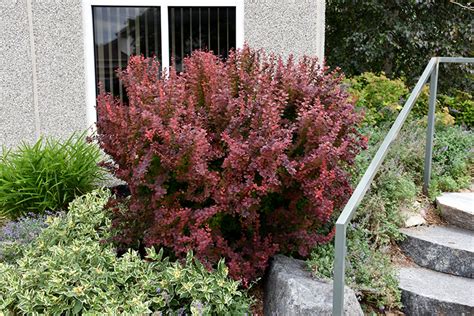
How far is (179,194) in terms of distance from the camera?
8.79 ft

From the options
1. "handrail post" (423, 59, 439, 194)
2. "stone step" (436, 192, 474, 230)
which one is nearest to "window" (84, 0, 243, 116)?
"handrail post" (423, 59, 439, 194)

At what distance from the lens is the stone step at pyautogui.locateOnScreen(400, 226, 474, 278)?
3139mm

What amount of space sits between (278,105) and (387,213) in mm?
1363

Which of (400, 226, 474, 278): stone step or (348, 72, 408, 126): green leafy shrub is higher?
(348, 72, 408, 126): green leafy shrub

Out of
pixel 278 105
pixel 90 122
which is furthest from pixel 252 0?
pixel 278 105

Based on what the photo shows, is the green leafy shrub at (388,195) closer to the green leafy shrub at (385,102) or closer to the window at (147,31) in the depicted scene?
the green leafy shrub at (385,102)

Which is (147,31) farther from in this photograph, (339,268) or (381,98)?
(339,268)

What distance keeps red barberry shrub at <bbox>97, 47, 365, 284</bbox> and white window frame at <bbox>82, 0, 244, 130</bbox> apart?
1768 mm

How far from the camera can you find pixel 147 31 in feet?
15.9

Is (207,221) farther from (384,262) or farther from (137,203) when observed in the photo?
(384,262)

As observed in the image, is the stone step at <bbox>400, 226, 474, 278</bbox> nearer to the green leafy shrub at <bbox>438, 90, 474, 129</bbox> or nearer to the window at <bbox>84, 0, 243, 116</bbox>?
the window at <bbox>84, 0, 243, 116</bbox>

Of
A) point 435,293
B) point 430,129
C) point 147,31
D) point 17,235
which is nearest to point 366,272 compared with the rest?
point 435,293

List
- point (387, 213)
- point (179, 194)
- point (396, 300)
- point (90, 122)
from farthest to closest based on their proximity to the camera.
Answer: point (90, 122)
point (387, 213)
point (396, 300)
point (179, 194)

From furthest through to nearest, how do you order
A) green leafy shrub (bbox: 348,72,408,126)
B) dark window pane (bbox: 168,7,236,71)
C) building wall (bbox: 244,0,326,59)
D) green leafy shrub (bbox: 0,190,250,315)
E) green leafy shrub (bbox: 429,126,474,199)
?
green leafy shrub (bbox: 348,72,408,126)
building wall (bbox: 244,0,326,59)
dark window pane (bbox: 168,7,236,71)
green leafy shrub (bbox: 429,126,474,199)
green leafy shrub (bbox: 0,190,250,315)
